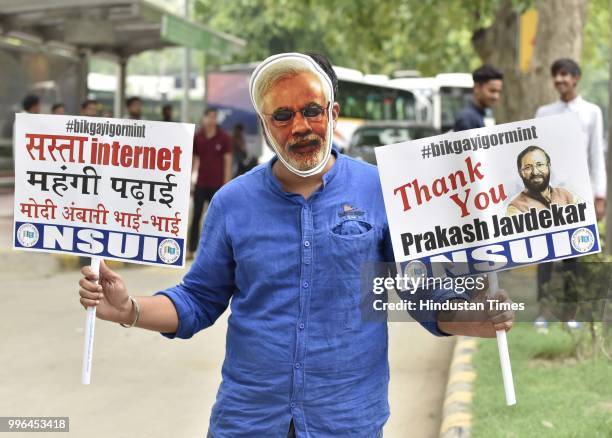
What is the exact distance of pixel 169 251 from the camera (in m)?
3.03

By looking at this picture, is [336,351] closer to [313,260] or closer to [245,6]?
[313,260]

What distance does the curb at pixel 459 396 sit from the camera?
5.37m

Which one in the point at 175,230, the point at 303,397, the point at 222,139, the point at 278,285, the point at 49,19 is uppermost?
the point at 49,19

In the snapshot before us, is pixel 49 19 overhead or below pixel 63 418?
overhead

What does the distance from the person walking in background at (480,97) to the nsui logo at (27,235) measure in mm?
4370

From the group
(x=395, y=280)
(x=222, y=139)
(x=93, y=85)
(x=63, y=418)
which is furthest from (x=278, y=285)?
(x=93, y=85)

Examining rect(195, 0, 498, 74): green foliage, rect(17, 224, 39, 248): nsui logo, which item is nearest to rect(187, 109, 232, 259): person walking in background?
rect(195, 0, 498, 74): green foliage

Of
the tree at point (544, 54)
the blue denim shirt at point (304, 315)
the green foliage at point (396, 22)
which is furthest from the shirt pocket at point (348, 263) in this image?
the green foliage at point (396, 22)

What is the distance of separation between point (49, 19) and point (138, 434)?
10843 mm

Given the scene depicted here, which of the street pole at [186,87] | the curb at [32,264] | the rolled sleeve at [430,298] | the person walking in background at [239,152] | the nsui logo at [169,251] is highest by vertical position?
the street pole at [186,87]

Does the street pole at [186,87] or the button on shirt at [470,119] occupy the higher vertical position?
the street pole at [186,87]

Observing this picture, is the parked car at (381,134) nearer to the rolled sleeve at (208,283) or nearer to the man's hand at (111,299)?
the rolled sleeve at (208,283)

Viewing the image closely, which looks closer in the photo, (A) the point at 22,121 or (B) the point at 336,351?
(B) the point at 336,351

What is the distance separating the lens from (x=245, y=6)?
37.8 m
